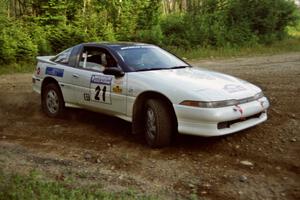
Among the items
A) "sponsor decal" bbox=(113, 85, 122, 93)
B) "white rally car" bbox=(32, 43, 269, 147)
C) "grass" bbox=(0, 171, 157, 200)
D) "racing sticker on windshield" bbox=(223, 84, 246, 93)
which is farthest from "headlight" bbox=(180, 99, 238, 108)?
"grass" bbox=(0, 171, 157, 200)

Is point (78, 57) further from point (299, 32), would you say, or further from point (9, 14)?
point (299, 32)

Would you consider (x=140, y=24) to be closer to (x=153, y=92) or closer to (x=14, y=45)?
(x=14, y=45)

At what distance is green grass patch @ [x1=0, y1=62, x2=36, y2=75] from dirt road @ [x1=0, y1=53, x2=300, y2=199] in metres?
6.90

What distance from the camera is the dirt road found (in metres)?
4.61

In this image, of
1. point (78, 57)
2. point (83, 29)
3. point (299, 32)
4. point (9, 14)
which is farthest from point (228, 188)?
point (299, 32)

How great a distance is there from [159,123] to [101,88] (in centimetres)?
129

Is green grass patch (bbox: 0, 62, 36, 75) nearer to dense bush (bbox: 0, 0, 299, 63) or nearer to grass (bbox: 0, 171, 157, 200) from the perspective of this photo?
dense bush (bbox: 0, 0, 299, 63)

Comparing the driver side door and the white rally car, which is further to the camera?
the driver side door

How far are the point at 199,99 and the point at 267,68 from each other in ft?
23.6

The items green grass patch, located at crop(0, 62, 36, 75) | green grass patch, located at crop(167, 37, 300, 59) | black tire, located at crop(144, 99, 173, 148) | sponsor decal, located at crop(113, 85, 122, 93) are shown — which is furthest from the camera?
green grass patch, located at crop(167, 37, 300, 59)

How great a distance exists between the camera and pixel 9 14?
684 inches

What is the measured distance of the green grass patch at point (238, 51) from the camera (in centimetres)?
1739

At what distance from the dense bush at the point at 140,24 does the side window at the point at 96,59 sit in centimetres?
867

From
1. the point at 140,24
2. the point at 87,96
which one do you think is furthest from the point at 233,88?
the point at 140,24
